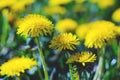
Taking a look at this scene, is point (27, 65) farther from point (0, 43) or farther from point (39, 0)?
point (39, 0)

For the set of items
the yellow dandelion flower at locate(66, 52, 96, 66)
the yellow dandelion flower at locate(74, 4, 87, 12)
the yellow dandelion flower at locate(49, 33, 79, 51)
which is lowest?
the yellow dandelion flower at locate(74, 4, 87, 12)

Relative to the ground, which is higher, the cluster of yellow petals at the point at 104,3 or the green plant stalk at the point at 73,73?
the green plant stalk at the point at 73,73

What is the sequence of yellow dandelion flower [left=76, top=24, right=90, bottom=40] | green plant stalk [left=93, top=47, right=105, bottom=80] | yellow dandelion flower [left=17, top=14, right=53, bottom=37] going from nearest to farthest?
yellow dandelion flower [left=17, top=14, right=53, bottom=37], green plant stalk [left=93, top=47, right=105, bottom=80], yellow dandelion flower [left=76, top=24, right=90, bottom=40]

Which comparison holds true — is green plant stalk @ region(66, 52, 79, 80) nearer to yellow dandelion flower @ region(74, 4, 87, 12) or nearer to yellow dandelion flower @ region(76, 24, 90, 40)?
yellow dandelion flower @ region(76, 24, 90, 40)

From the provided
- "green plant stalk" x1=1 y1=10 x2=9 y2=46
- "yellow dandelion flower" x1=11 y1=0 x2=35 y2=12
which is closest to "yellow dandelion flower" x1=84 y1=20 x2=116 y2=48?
"green plant stalk" x1=1 y1=10 x2=9 y2=46

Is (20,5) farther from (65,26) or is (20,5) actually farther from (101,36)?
(101,36)

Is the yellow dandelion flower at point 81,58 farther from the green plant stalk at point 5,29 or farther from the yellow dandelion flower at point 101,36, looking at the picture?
the green plant stalk at point 5,29

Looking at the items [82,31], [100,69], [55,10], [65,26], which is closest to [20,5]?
[55,10]

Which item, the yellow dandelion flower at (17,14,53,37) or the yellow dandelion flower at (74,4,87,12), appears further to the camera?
the yellow dandelion flower at (74,4,87,12)

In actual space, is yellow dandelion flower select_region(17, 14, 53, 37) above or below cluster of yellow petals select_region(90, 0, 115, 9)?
above

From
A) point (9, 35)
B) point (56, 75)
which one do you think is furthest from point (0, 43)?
point (56, 75)

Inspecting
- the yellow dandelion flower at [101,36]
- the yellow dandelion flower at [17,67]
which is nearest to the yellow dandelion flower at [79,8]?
the yellow dandelion flower at [101,36]
